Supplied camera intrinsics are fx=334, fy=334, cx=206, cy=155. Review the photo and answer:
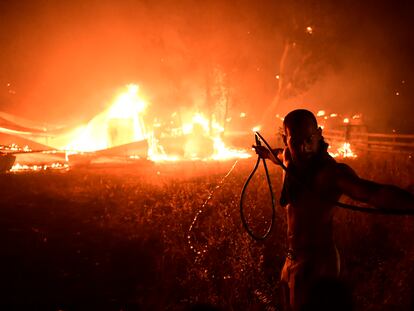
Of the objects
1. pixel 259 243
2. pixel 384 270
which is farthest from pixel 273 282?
pixel 384 270

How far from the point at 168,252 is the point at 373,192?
435cm

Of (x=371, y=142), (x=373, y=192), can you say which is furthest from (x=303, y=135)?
(x=371, y=142)

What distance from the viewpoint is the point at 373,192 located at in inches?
93.7

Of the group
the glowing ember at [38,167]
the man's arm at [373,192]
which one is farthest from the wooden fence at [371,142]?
the man's arm at [373,192]

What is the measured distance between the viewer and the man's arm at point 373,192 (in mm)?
2256

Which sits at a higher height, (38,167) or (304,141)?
(38,167)

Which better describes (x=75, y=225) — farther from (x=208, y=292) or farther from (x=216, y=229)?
(x=208, y=292)

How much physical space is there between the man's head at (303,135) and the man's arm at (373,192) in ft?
0.90

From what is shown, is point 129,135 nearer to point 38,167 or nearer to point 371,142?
point 38,167

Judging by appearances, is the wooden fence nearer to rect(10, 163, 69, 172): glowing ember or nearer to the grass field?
the grass field

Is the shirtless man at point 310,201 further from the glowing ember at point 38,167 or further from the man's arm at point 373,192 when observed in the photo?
the glowing ember at point 38,167

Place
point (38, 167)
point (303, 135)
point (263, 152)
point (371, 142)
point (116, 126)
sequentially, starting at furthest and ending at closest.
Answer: point (116, 126), point (371, 142), point (38, 167), point (263, 152), point (303, 135)

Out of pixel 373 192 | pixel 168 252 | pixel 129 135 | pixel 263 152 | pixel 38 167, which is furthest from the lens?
pixel 129 135

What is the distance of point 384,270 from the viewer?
16.2 feet
